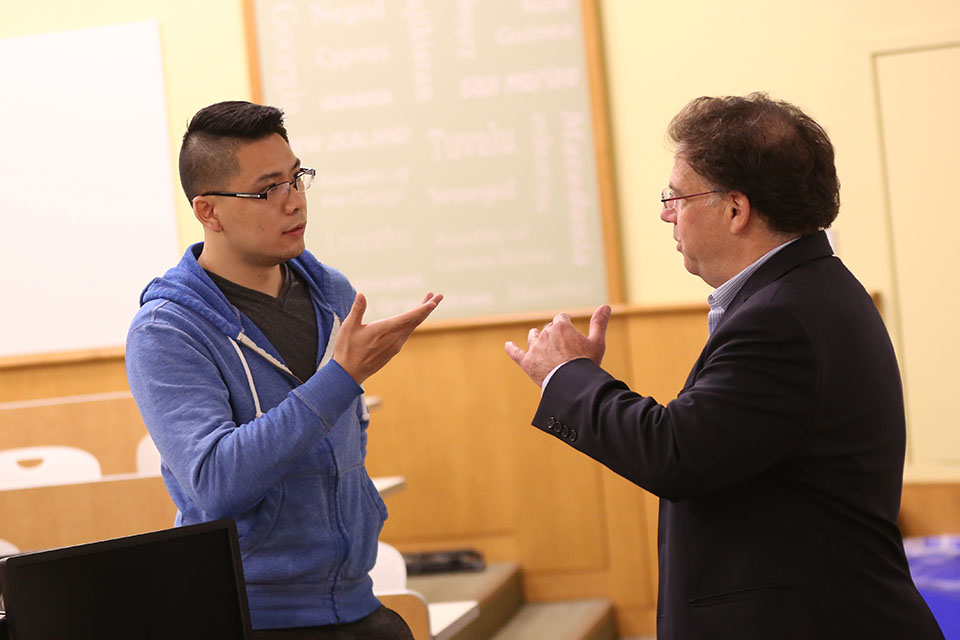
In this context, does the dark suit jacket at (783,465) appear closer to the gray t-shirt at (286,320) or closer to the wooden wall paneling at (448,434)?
the gray t-shirt at (286,320)

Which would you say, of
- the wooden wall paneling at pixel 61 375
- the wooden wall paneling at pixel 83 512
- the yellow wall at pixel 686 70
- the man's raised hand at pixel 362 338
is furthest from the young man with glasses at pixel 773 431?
the wooden wall paneling at pixel 61 375

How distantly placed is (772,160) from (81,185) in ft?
11.4

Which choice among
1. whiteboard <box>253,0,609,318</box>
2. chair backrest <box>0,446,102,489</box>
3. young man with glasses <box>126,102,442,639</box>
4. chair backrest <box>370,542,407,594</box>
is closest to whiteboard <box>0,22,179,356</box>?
whiteboard <box>253,0,609,318</box>

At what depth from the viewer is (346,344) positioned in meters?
1.58

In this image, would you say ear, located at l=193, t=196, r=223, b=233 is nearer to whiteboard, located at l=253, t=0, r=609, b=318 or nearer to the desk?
the desk

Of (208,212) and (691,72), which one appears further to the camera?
(691,72)

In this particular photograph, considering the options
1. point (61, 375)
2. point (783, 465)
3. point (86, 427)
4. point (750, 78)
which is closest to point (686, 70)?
point (750, 78)

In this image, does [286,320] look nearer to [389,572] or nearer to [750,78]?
[389,572]

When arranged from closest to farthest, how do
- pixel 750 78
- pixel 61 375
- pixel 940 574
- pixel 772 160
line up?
pixel 772 160, pixel 940 574, pixel 750 78, pixel 61 375

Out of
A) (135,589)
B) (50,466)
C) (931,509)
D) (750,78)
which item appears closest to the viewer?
(135,589)

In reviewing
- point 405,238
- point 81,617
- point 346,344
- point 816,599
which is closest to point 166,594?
point 81,617

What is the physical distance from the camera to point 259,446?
150cm

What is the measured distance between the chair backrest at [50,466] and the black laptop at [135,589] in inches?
76.5

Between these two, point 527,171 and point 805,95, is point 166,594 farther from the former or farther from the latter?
point 805,95
